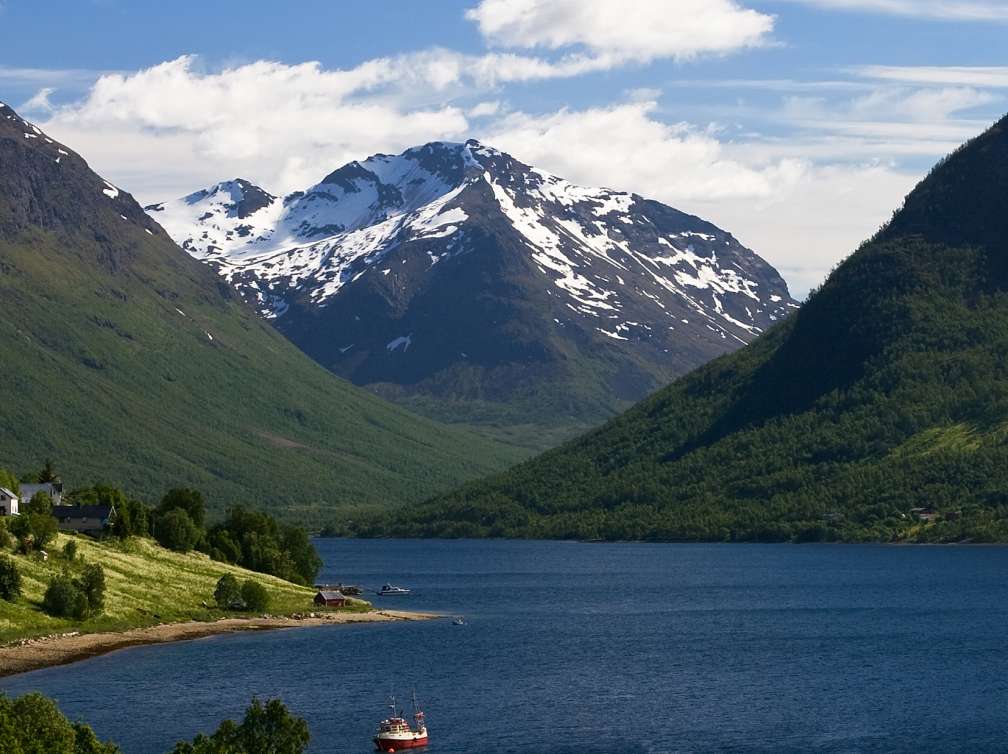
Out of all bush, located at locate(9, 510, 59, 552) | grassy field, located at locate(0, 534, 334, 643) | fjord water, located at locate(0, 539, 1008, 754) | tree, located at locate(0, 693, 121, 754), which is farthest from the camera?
bush, located at locate(9, 510, 59, 552)

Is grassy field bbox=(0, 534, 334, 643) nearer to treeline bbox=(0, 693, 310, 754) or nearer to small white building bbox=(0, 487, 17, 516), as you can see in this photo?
small white building bbox=(0, 487, 17, 516)

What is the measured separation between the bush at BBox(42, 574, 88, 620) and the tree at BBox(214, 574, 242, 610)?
24.5 meters

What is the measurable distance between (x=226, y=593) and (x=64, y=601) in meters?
27.7

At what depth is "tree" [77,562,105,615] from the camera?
16300cm

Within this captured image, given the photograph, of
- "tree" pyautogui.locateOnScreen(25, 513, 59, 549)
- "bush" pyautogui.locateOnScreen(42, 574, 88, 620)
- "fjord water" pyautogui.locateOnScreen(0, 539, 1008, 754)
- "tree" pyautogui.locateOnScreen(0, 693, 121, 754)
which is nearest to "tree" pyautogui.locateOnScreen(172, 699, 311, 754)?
"tree" pyautogui.locateOnScreen(0, 693, 121, 754)

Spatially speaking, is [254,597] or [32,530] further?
[254,597]

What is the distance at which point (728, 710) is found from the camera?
427 ft

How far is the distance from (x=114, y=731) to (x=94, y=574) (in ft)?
159

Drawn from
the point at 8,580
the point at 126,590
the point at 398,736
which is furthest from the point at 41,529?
the point at 398,736

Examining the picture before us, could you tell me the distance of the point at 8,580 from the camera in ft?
513

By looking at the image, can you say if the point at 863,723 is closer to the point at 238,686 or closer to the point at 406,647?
the point at 238,686

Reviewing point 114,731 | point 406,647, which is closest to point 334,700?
point 114,731

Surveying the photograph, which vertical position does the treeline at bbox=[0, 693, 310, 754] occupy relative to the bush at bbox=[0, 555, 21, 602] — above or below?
below

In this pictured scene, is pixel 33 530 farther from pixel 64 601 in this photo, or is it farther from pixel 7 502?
pixel 7 502
